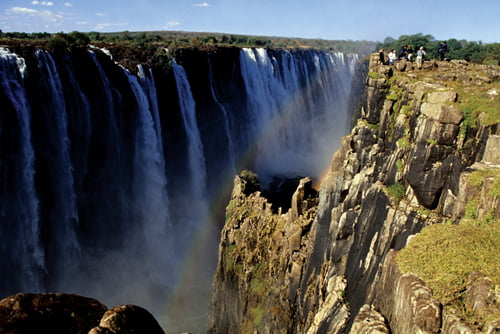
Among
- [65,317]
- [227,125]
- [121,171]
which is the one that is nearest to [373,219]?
[65,317]

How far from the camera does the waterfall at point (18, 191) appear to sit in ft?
79.1

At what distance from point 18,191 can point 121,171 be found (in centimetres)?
930

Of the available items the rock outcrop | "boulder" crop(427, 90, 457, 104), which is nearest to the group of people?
"boulder" crop(427, 90, 457, 104)

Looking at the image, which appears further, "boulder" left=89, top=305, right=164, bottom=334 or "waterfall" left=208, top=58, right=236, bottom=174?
"waterfall" left=208, top=58, right=236, bottom=174

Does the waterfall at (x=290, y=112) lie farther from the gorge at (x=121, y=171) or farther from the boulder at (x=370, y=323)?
the boulder at (x=370, y=323)

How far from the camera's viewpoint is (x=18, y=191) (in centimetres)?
2484

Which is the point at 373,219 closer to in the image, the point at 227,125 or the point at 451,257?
the point at 451,257

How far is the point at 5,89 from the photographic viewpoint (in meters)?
23.8

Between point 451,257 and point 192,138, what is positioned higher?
point 451,257

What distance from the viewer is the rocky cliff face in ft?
30.6

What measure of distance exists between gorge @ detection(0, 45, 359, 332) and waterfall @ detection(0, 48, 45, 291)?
6 cm

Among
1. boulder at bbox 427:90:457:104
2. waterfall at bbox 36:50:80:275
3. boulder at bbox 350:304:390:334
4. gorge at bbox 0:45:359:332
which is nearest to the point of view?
boulder at bbox 350:304:390:334

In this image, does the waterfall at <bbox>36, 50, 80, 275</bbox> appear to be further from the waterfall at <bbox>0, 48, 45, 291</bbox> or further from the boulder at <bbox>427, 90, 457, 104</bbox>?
the boulder at <bbox>427, 90, 457, 104</bbox>

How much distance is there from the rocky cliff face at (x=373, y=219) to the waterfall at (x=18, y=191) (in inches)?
511
